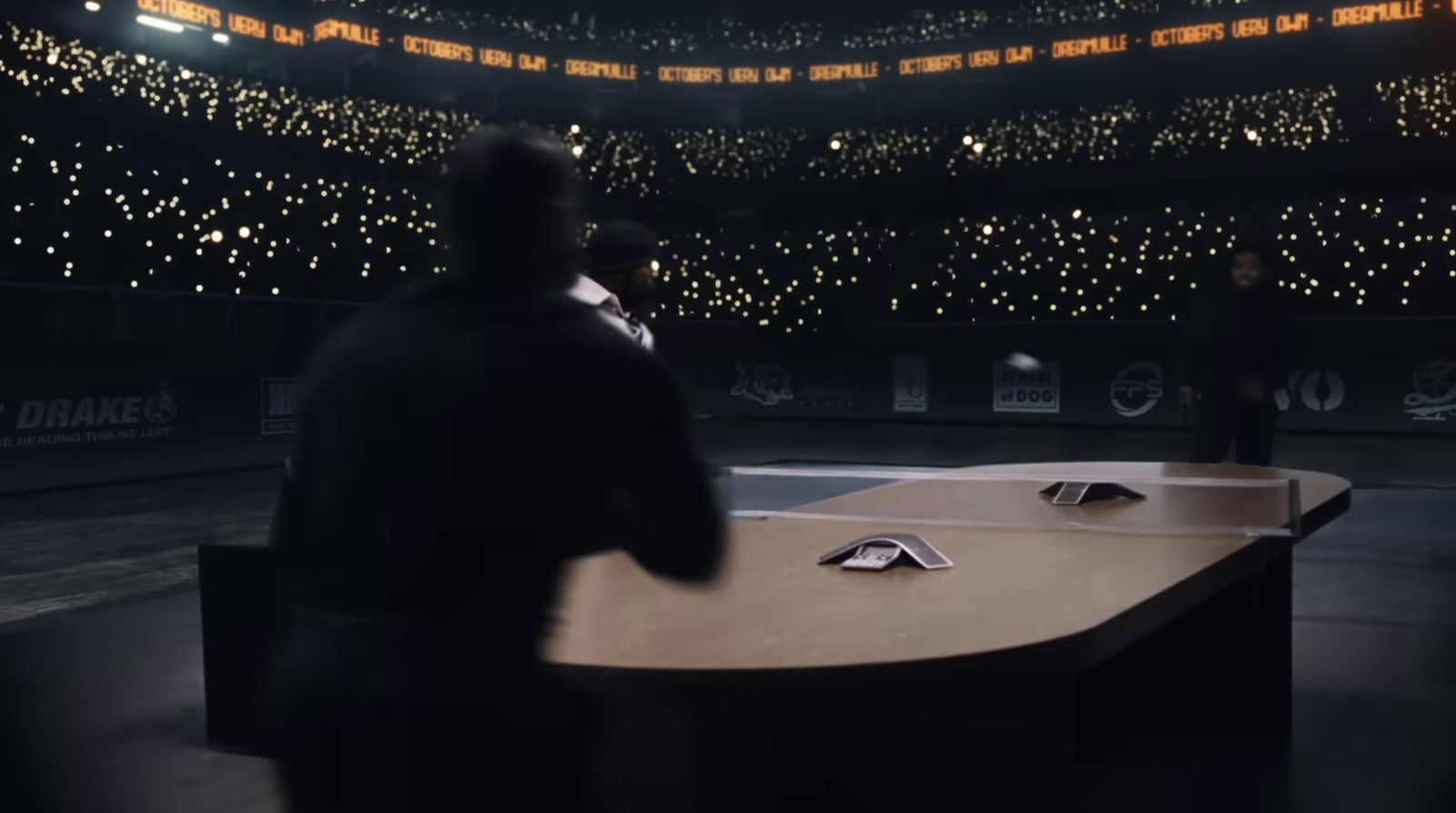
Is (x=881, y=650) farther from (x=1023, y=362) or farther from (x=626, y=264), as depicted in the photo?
(x=1023, y=362)

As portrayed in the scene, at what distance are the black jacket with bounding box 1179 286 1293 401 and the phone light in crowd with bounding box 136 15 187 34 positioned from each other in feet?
45.5

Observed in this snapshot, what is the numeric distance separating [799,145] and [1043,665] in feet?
63.8

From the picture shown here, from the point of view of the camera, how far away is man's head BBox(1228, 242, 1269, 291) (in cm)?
727

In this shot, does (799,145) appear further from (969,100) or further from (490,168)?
(490,168)

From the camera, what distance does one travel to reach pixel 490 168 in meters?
1.44

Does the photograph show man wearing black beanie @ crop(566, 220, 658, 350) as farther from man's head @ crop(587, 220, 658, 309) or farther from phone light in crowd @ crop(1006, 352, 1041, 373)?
phone light in crowd @ crop(1006, 352, 1041, 373)

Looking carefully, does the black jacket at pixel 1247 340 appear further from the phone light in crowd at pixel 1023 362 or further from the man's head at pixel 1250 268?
the phone light in crowd at pixel 1023 362

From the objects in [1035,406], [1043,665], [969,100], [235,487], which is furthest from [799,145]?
[1043,665]

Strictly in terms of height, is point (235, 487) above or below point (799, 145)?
below

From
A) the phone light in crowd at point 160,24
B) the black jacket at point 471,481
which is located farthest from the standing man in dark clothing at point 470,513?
the phone light in crowd at point 160,24

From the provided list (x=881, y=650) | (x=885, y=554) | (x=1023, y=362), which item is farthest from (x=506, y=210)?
(x=1023, y=362)

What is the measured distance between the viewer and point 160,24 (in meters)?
16.5

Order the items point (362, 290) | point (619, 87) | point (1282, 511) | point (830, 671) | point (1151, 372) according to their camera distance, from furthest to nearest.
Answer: point (619, 87) < point (362, 290) < point (1151, 372) < point (1282, 511) < point (830, 671)

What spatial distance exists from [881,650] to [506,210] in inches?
31.6
